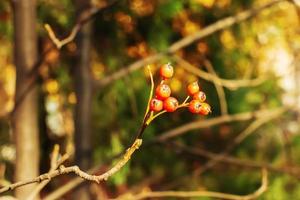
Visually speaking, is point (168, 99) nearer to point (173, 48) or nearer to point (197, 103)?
point (197, 103)

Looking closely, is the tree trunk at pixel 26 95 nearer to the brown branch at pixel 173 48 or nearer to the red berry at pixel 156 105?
the brown branch at pixel 173 48

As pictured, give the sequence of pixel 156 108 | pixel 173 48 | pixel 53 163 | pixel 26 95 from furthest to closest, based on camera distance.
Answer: pixel 173 48 < pixel 26 95 < pixel 53 163 < pixel 156 108

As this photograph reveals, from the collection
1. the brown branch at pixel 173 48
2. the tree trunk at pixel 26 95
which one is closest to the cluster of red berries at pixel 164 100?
the tree trunk at pixel 26 95

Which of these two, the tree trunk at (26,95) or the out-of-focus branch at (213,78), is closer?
the tree trunk at (26,95)

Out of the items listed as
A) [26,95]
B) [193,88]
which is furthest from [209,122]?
[193,88]

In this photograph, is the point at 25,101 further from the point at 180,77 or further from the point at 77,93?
the point at 180,77

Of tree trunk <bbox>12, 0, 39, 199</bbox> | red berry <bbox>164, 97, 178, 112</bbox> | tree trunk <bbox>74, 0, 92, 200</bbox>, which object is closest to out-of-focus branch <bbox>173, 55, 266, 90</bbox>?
tree trunk <bbox>74, 0, 92, 200</bbox>

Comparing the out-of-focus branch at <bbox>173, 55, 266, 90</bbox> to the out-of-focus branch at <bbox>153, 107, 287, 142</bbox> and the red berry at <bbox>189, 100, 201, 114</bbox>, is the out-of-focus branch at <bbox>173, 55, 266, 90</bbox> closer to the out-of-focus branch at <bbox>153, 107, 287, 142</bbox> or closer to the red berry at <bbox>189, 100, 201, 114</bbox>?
the out-of-focus branch at <bbox>153, 107, 287, 142</bbox>
